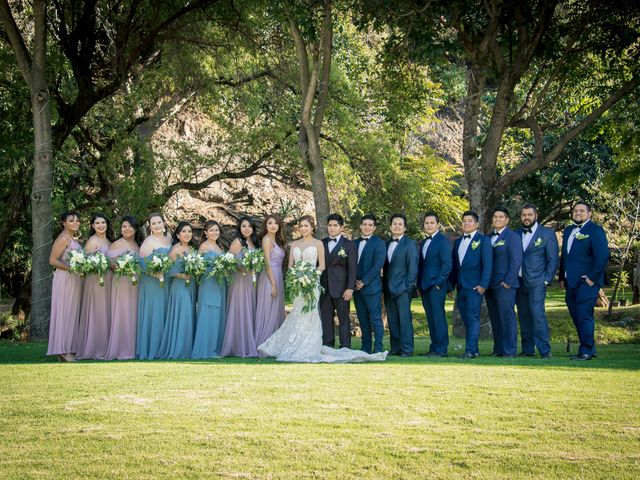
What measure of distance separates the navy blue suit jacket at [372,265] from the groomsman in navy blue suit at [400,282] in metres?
0.17

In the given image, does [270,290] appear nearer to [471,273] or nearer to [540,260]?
[471,273]

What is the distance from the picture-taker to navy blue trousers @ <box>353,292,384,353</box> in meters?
12.2

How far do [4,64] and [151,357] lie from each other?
1020cm

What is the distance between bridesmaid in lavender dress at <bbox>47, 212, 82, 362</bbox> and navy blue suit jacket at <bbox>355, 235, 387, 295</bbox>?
13.9 feet

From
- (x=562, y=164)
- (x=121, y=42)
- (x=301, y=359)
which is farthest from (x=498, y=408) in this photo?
(x=562, y=164)

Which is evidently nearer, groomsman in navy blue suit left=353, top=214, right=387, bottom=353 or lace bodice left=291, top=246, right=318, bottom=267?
groomsman in navy blue suit left=353, top=214, right=387, bottom=353

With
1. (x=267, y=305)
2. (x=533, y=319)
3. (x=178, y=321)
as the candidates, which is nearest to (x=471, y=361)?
(x=533, y=319)

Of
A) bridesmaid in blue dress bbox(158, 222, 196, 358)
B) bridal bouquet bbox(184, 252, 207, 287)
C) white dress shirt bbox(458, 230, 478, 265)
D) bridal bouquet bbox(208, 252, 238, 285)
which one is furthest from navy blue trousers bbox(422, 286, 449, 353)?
bridesmaid in blue dress bbox(158, 222, 196, 358)

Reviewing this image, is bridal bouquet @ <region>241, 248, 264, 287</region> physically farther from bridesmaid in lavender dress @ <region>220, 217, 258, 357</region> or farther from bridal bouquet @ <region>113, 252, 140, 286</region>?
bridal bouquet @ <region>113, 252, 140, 286</region>

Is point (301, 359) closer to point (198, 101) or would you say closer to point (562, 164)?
point (198, 101)

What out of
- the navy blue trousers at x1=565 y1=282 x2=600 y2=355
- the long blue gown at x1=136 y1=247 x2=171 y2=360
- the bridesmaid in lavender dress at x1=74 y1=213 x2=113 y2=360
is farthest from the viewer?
the long blue gown at x1=136 y1=247 x2=171 y2=360

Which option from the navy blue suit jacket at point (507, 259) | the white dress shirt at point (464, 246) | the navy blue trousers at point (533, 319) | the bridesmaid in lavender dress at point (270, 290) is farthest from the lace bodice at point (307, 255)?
the navy blue trousers at point (533, 319)

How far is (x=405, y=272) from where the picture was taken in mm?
12195

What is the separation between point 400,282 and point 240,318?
255 centimetres
